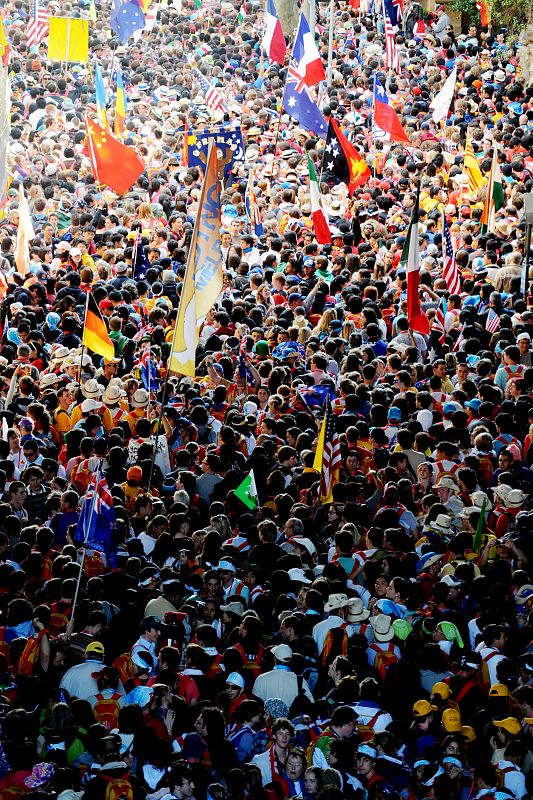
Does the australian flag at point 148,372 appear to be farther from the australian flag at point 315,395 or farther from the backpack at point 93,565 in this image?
the backpack at point 93,565

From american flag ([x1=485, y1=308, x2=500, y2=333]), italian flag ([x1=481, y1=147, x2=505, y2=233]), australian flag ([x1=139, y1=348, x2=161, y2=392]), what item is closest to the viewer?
australian flag ([x1=139, y1=348, x2=161, y2=392])

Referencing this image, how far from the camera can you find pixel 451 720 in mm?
9422

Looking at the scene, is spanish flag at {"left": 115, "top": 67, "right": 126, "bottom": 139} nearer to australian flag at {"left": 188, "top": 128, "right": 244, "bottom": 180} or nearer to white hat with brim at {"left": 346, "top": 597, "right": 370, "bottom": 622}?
australian flag at {"left": 188, "top": 128, "right": 244, "bottom": 180}

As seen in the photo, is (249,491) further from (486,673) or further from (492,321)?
(492,321)

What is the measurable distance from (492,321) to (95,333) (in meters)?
4.81

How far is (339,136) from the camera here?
71.4 feet

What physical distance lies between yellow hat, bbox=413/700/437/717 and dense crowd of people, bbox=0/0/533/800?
0.04 m

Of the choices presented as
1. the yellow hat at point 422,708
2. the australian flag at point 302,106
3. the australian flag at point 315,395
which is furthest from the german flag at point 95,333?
the australian flag at point 302,106

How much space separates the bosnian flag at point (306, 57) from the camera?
78.9 feet

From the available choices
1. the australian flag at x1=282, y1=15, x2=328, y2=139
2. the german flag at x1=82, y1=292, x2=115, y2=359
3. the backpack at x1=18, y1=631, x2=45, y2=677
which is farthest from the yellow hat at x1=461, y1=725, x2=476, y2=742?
the australian flag at x1=282, y1=15, x2=328, y2=139

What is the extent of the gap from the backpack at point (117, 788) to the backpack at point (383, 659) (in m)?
2.17

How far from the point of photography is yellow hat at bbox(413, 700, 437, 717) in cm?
952

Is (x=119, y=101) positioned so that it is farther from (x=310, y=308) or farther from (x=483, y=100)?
(x=310, y=308)

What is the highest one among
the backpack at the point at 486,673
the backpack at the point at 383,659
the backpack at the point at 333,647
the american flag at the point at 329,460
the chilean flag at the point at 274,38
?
the chilean flag at the point at 274,38
